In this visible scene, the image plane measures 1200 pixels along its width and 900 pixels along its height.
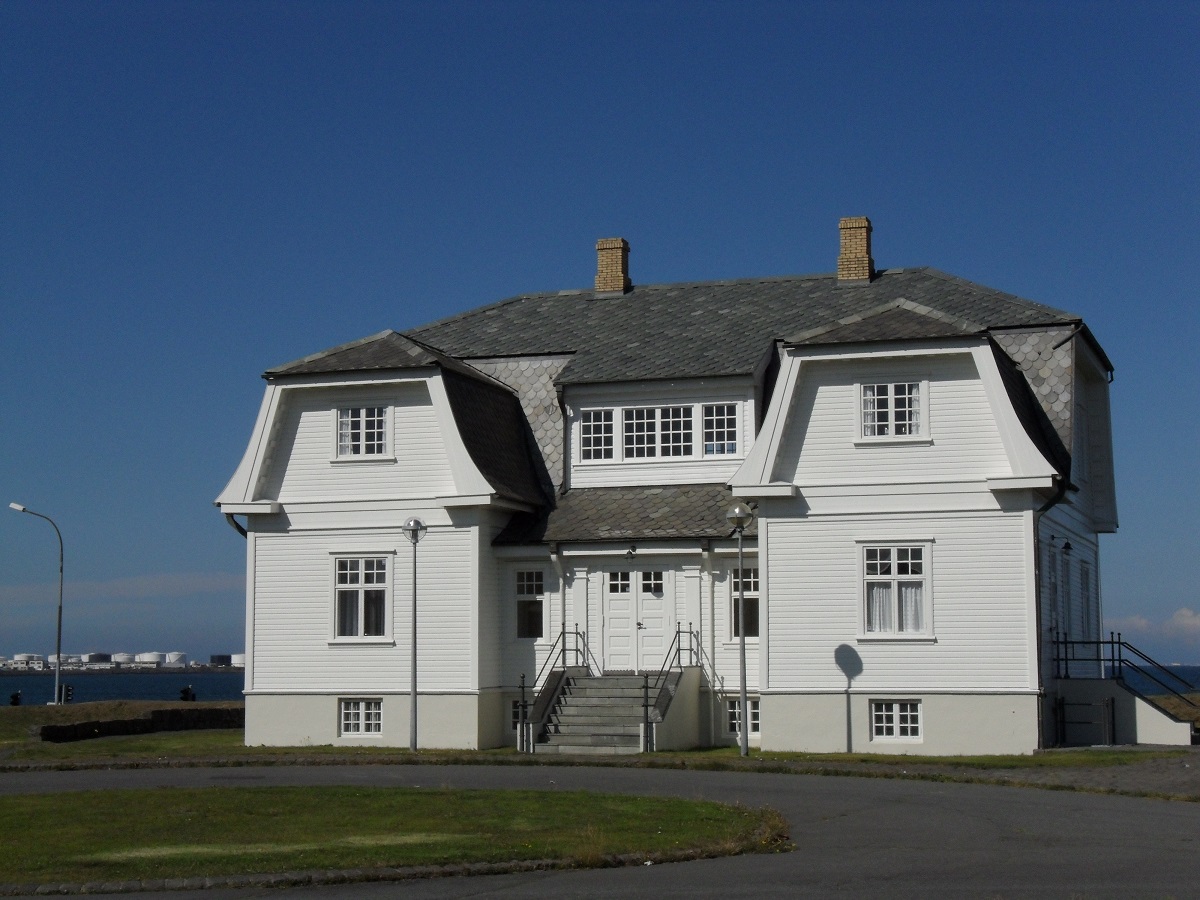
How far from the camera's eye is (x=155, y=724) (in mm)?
35344

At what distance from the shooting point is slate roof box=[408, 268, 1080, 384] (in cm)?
2991

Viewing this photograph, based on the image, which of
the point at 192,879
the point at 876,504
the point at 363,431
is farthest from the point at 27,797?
the point at 876,504

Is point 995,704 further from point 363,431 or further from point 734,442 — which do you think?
point 363,431

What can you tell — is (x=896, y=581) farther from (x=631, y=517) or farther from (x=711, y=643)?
(x=631, y=517)

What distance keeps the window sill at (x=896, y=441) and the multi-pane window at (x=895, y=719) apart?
4331mm

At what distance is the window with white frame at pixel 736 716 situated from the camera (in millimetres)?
28438

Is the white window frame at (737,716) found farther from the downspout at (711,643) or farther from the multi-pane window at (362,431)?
the multi-pane window at (362,431)

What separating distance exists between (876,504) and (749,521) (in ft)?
7.77

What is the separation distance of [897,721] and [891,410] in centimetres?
525

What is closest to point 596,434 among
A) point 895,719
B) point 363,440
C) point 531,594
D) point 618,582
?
point 618,582

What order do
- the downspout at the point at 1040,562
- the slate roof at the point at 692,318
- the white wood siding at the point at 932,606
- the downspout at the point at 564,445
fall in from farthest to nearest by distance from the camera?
the downspout at the point at 564,445
the slate roof at the point at 692,318
the white wood siding at the point at 932,606
the downspout at the point at 1040,562

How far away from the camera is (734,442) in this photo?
97.3ft

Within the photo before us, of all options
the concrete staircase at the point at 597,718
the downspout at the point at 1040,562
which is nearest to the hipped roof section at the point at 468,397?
the concrete staircase at the point at 597,718

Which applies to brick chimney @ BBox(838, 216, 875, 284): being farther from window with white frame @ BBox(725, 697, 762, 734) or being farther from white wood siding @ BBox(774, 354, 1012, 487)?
window with white frame @ BBox(725, 697, 762, 734)
